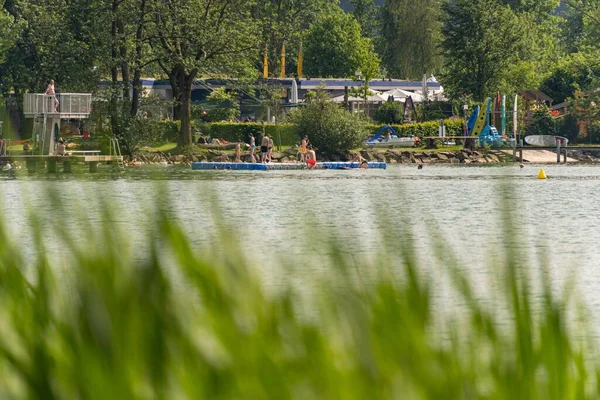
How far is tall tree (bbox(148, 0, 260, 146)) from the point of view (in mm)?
53500

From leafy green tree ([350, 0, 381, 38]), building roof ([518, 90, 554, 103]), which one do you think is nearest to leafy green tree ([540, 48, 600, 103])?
building roof ([518, 90, 554, 103])

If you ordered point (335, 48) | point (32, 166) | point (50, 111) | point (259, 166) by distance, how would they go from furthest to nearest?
1. point (335, 48)
2. point (259, 166)
3. point (50, 111)
4. point (32, 166)

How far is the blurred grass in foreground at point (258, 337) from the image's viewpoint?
2672 mm

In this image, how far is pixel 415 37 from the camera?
99.7 meters

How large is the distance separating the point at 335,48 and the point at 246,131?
3724 centimetres

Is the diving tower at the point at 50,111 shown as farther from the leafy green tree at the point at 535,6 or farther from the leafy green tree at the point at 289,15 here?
the leafy green tree at the point at 535,6

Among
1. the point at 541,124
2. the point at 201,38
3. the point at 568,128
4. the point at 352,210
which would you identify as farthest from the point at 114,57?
the point at 568,128

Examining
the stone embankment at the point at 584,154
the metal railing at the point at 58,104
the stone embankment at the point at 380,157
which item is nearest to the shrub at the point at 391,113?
the stone embankment at the point at 380,157

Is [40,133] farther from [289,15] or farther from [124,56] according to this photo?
[289,15]

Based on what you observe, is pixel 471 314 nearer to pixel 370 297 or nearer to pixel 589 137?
pixel 370 297

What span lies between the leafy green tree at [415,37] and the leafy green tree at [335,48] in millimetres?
2706

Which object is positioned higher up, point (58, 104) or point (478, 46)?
point (478, 46)

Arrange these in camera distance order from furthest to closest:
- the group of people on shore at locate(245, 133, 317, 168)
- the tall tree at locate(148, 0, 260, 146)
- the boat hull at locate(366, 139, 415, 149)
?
the boat hull at locate(366, 139, 415, 149) → the tall tree at locate(148, 0, 260, 146) → the group of people on shore at locate(245, 133, 317, 168)

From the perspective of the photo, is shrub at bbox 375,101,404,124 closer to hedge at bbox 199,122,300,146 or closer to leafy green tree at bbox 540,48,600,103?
hedge at bbox 199,122,300,146
